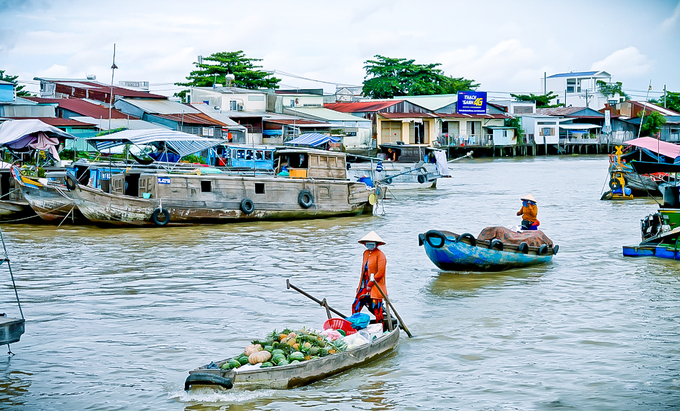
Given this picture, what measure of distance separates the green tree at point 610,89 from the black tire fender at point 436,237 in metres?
64.5

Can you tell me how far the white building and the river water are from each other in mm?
57277

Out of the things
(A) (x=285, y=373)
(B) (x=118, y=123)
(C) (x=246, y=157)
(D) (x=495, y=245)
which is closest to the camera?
(A) (x=285, y=373)

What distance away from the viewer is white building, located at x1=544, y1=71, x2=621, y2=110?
73938mm

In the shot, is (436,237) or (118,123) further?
(118,123)

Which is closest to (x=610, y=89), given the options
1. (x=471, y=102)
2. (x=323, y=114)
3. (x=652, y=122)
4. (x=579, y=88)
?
(x=579, y=88)

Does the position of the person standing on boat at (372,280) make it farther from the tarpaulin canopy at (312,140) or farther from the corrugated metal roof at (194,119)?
the corrugated metal roof at (194,119)

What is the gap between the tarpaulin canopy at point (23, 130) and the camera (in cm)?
2298

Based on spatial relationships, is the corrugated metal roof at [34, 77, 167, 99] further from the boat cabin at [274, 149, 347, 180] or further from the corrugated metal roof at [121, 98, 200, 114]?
the boat cabin at [274, 149, 347, 180]

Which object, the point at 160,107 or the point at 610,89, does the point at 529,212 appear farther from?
the point at 610,89

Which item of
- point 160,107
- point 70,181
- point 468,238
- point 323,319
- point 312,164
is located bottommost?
point 323,319

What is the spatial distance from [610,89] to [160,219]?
62639mm

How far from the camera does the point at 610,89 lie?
72.9m

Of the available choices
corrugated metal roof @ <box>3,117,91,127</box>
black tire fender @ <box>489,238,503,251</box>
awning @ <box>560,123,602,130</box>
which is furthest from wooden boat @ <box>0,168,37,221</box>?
awning @ <box>560,123,602,130</box>

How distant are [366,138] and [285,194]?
1153 inches
